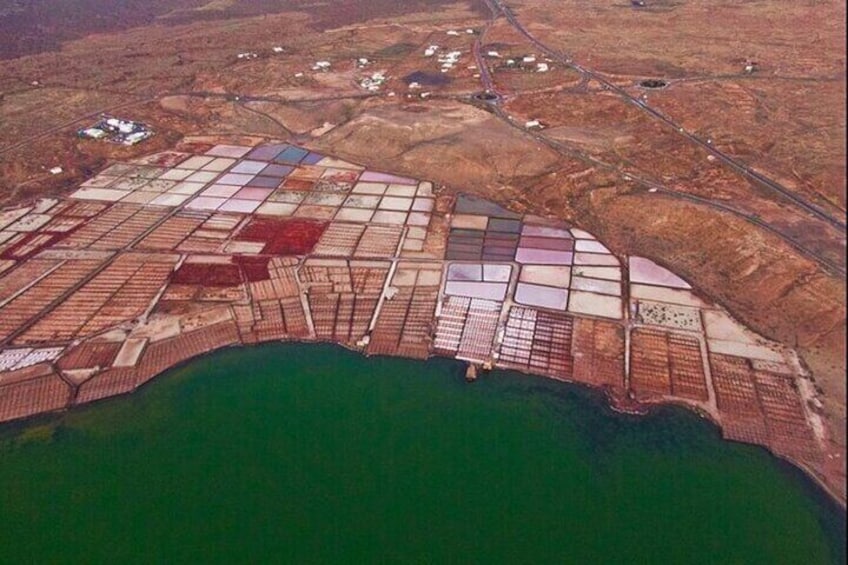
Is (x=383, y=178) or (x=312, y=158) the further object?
(x=312, y=158)

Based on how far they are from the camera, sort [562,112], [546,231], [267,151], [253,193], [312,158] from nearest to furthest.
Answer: [546,231], [253,193], [312,158], [267,151], [562,112]

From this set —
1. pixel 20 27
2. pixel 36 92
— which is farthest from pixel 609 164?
pixel 20 27

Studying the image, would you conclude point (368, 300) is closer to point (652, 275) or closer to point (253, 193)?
point (652, 275)

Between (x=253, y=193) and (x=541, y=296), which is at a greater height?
(x=541, y=296)

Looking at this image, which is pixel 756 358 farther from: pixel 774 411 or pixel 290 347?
pixel 290 347

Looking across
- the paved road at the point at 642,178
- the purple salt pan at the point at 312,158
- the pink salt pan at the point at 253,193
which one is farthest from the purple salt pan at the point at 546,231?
the purple salt pan at the point at 312,158

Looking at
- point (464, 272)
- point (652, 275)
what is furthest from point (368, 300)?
point (652, 275)

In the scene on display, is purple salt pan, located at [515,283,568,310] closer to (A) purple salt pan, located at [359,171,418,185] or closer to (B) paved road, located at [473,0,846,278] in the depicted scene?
(B) paved road, located at [473,0,846,278]
